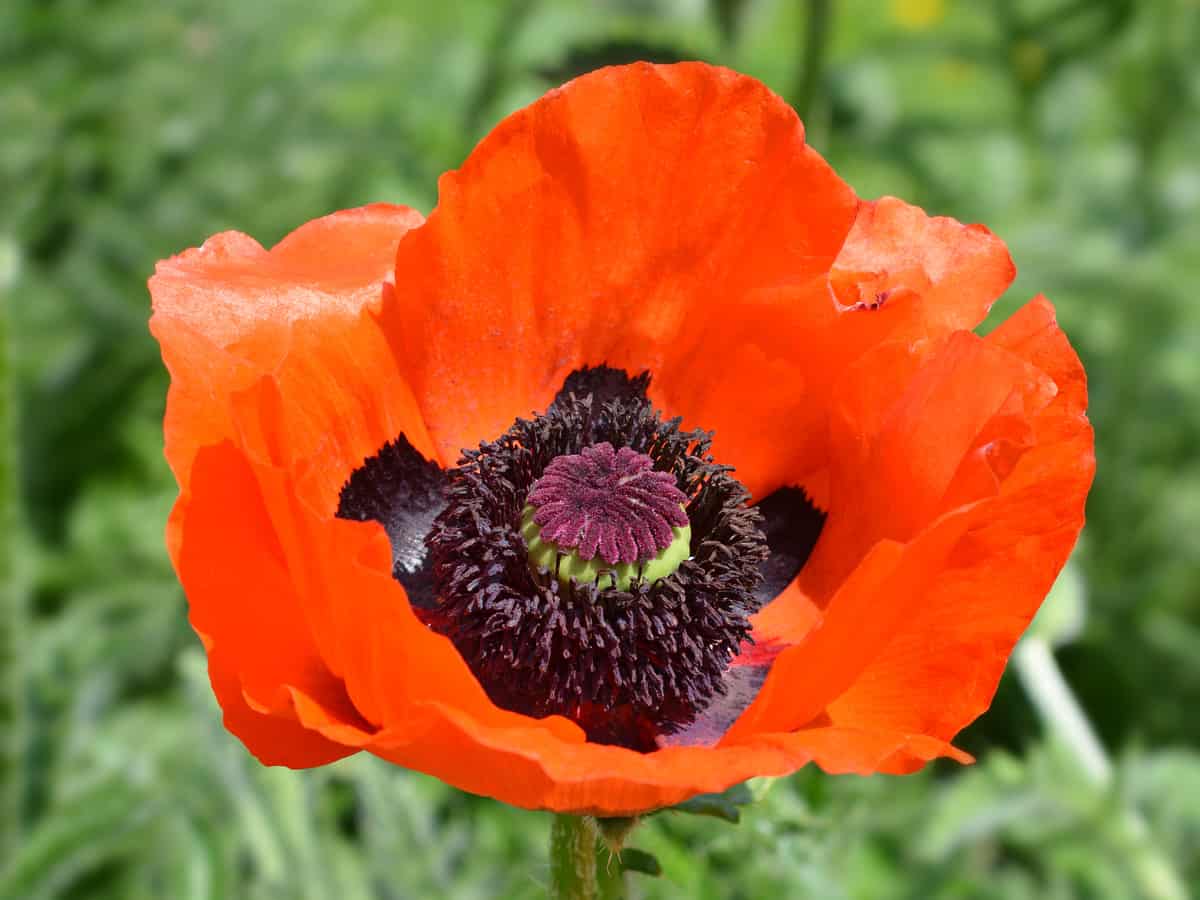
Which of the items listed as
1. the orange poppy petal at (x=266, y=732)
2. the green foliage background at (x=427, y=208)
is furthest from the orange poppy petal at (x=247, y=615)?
the green foliage background at (x=427, y=208)

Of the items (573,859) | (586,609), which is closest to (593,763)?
(573,859)

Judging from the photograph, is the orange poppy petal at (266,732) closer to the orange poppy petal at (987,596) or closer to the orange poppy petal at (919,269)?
the orange poppy petal at (987,596)

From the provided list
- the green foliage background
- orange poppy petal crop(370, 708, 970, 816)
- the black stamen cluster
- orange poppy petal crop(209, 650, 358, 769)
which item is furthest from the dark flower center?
the green foliage background

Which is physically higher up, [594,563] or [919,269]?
[919,269]

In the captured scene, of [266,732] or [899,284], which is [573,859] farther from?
[899,284]

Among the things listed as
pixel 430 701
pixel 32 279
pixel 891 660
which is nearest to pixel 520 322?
pixel 891 660

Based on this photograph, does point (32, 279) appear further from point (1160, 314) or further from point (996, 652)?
point (996, 652)
